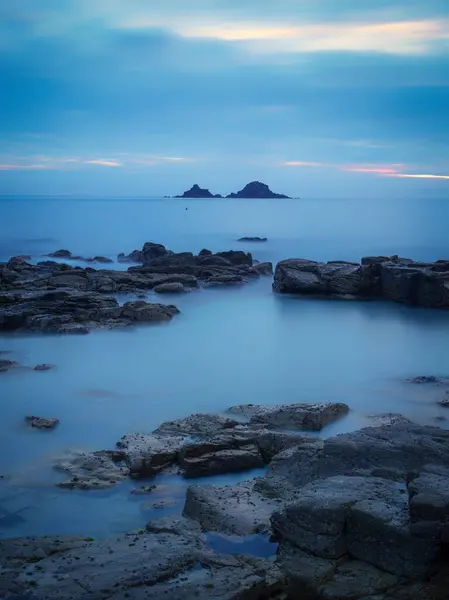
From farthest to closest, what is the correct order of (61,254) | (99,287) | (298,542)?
(61,254) → (99,287) → (298,542)

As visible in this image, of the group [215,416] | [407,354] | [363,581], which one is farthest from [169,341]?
[363,581]

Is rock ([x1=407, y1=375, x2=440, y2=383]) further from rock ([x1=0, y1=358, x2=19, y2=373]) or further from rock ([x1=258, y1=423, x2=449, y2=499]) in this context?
rock ([x1=0, y1=358, x2=19, y2=373])

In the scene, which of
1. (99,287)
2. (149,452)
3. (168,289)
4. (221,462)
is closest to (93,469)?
(149,452)

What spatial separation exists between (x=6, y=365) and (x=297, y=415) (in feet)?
23.5

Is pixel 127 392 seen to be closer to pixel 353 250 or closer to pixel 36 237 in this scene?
pixel 353 250

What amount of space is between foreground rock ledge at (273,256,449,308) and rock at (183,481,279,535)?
1673 cm

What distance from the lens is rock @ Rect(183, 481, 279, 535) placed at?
7.26 m

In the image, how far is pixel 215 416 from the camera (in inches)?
440

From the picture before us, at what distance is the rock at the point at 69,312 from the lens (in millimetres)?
18812

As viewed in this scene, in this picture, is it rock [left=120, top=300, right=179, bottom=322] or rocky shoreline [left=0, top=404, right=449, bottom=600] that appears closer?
rocky shoreline [left=0, top=404, right=449, bottom=600]

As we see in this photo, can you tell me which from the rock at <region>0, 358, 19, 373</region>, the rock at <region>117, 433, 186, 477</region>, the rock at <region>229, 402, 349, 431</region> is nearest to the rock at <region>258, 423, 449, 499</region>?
the rock at <region>117, 433, 186, 477</region>

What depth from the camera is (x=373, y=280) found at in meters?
25.7

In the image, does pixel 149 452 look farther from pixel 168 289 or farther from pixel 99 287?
pixel 168 289

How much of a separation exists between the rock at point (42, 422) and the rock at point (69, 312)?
688cm
